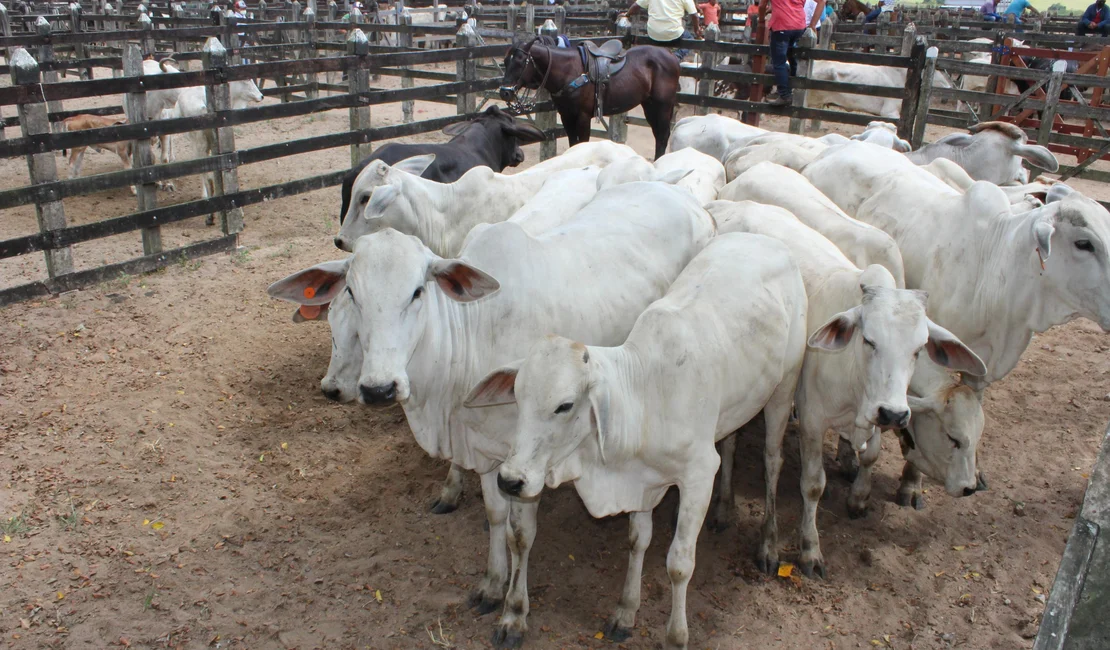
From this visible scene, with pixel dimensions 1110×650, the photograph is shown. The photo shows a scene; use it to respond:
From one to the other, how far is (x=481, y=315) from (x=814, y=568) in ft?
6.74

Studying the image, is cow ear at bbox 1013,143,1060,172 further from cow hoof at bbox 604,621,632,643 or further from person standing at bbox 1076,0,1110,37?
person standing at bbox 1076,0,1110,37

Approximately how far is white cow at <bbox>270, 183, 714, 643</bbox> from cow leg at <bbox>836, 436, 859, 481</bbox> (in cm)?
Answer: 163

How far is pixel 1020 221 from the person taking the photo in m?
4.77

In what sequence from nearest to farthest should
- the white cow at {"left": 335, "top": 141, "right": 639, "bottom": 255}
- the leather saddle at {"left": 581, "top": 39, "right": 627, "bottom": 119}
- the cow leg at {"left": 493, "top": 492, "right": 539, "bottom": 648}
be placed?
the cow leg at {"left": 493, "top": 492, "right": 539, "bottom": 648} → the white cow at {"left": 335, "top": 141, "right": 639, "bottom": 255} → the leather saddle at {"left": 581, "top": 39, "right": 627, "bottom": 119}

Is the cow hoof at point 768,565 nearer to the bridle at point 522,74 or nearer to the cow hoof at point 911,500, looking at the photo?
the cow hoof at point 911,500

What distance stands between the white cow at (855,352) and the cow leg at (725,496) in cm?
39

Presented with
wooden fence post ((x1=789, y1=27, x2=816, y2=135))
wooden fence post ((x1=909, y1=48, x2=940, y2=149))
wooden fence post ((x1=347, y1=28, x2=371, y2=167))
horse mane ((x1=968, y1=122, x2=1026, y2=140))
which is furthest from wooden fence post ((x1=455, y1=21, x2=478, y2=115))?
horse mane ((x1=968, y1=122, x2=1026, y2=140))

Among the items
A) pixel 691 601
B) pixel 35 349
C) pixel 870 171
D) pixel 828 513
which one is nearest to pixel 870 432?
pixel 828 513

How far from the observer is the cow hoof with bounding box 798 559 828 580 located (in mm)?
4227

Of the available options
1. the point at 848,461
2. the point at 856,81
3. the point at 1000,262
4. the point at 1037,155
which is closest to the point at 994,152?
the point at 1037,155

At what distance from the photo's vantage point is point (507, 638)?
3.71 meters

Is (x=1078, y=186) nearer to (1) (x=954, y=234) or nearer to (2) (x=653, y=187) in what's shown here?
(1) (x=954, y=234)

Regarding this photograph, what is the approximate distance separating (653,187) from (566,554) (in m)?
2.09

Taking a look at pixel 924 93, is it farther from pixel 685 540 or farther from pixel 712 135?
pixel 685 540
